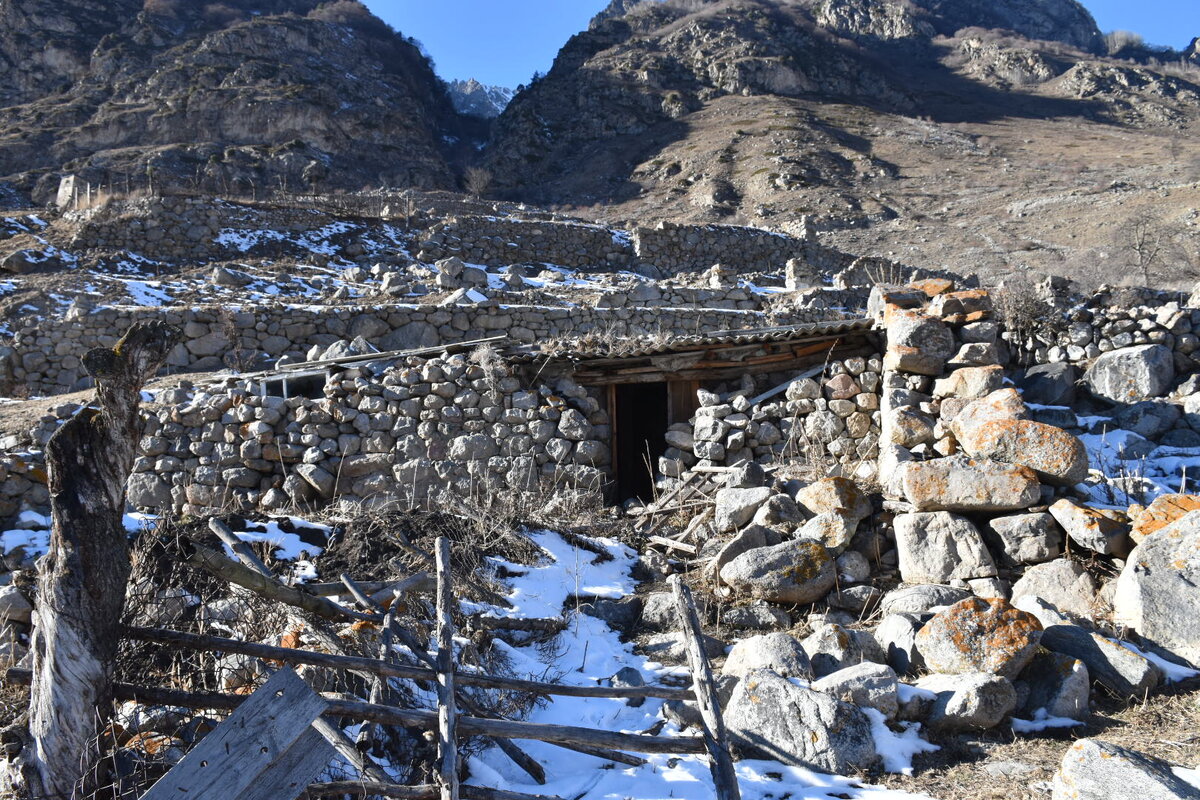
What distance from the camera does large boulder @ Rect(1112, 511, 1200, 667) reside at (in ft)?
14.4

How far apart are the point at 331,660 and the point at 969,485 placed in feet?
14.4

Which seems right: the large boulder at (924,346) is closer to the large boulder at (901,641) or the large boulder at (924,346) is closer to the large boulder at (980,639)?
the large boulder at (901,641)

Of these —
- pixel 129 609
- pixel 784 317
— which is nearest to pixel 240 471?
pixel 129 609

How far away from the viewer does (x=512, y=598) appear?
5.75m

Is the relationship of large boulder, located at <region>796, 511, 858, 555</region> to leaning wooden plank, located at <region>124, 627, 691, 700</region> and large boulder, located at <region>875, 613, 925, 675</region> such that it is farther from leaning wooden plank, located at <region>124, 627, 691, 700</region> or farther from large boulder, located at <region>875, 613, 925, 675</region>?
leaning wooden plank, located at <region>124, 627, 691, 700</region>

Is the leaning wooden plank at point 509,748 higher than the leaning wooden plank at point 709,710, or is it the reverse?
the leaning wooden plank at point 709,710

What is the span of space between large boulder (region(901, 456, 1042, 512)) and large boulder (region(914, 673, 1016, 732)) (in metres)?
1.91

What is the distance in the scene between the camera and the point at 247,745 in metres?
2.75

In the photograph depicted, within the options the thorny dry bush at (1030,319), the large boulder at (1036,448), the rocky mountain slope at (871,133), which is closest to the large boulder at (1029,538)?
the large boulder at (1036,448)

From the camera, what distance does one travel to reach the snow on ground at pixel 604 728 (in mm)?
3525

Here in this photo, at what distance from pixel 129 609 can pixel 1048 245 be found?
23.3 meters

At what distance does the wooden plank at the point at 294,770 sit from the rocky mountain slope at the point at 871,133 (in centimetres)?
2027

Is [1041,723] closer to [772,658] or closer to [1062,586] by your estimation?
[772,658]

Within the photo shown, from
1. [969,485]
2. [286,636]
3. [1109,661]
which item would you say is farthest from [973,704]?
[286,636]
